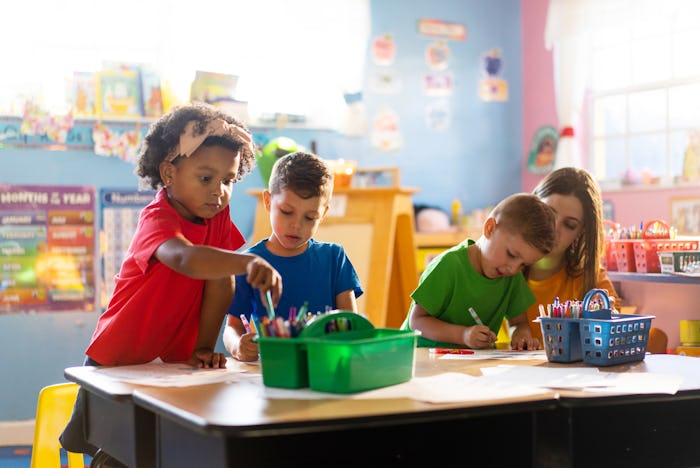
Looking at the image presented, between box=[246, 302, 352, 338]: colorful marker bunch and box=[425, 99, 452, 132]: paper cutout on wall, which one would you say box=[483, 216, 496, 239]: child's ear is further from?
box=[425, 99, 452, 132]: paper cutout on wall

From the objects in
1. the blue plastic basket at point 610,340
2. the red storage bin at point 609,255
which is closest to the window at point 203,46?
the red storage bin at point 609,255

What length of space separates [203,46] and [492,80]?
6.69 ft

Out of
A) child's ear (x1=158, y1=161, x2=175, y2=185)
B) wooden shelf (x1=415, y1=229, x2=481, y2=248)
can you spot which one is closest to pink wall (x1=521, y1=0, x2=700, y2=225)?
wooden shelf (x1=415, y1=229, x2=481, y2=248)

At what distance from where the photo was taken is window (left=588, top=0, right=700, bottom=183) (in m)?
5.01

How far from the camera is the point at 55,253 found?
177 inches

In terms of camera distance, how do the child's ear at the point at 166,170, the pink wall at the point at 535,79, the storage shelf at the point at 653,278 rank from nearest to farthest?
the child's ear at the point at 166,170 → the storage shelf at the point at 653,278 → the pink wall at the point at 535,79

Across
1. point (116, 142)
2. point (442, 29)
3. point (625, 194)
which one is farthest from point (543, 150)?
point (116, 142)

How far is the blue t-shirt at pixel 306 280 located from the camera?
203cm

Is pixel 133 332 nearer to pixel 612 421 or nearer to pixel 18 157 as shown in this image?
pixel 612 421

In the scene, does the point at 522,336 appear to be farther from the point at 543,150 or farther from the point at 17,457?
the point at 543,150

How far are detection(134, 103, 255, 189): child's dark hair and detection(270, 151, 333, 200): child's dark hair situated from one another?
95 millimetres

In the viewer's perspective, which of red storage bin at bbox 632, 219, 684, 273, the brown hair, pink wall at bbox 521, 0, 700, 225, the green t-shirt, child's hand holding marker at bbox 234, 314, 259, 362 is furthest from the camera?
pink wall at bbox 521, 0, 700, 225

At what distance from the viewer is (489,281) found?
2158mm

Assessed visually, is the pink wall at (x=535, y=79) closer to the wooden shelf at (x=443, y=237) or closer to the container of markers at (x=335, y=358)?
the wooden shelf at (x=443, y=237)
